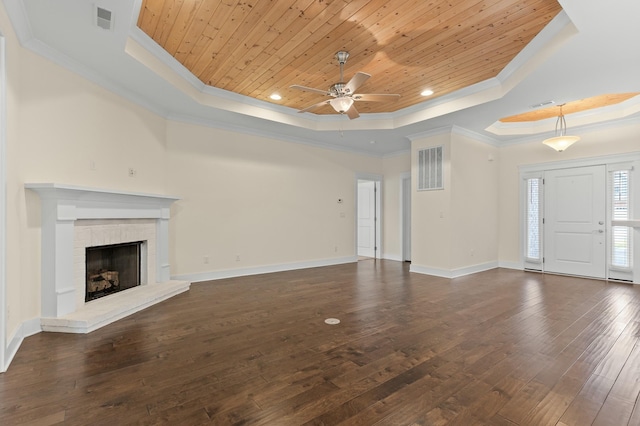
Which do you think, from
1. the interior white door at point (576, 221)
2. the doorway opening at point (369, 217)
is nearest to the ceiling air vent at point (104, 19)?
the doorway opening at point (369, 217)

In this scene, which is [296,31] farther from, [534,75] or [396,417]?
[396,417]

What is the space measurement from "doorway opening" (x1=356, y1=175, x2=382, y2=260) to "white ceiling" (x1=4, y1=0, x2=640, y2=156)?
5.74 feet

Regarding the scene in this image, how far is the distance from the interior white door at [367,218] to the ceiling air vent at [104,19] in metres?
6.70

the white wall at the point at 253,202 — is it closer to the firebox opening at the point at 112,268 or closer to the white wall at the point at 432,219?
the firebox opening at the point at 112,268

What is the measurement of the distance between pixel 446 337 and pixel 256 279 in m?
3.54

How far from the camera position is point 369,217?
8.74m

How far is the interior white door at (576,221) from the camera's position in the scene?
585cm

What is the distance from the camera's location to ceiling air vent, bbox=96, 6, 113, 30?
2674 mm

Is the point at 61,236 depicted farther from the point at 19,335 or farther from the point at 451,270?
the point at 451,270

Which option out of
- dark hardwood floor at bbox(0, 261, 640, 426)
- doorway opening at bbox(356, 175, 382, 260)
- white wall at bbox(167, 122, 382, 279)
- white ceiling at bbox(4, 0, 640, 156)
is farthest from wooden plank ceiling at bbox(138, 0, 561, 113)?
doorway opening at bbox(356, 175, 382, 260)

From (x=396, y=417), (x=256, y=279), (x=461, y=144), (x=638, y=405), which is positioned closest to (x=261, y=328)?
(x=396, y=417)

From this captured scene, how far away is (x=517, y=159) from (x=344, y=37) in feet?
18.0

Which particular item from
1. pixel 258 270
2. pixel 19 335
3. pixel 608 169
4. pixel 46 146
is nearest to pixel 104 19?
pixel 46 146

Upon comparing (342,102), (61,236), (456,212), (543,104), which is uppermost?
(543,104)
